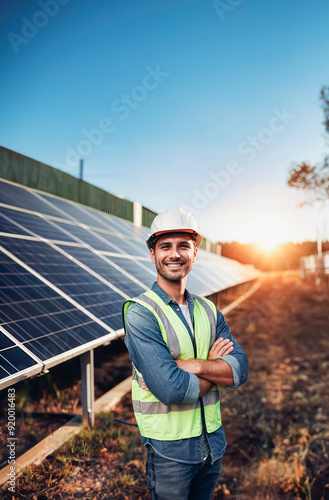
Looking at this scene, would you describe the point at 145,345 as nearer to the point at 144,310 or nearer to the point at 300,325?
the point at 144,310

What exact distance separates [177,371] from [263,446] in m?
4.69

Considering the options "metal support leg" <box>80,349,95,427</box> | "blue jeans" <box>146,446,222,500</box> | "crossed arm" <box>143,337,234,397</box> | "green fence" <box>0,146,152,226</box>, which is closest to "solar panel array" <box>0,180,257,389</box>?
"metal support leg" <box>80,349,95,427</box>

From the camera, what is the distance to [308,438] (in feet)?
20.9

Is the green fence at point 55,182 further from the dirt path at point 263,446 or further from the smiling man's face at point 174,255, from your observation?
the smiling man's face at point 174,255

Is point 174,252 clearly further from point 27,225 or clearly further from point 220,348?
point 27,225

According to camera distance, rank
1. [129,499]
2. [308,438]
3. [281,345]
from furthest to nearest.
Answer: [281,345] → [308,438] → [129,499]

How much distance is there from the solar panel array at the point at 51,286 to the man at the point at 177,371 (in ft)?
4.70

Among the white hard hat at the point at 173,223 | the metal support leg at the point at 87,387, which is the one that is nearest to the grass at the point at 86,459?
the metal support leg at the point at 87,387

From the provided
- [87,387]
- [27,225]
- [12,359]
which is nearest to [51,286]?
[87,387]

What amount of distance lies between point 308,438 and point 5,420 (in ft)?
17.3

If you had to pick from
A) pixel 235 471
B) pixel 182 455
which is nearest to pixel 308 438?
pixel 235 471

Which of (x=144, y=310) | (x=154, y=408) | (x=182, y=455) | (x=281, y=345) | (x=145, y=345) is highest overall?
(x=144, y=310)

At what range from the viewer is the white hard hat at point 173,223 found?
281cm

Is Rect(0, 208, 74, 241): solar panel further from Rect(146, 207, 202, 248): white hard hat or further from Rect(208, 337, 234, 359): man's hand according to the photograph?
Rect(208, 337, 234, 359): man's hand
